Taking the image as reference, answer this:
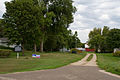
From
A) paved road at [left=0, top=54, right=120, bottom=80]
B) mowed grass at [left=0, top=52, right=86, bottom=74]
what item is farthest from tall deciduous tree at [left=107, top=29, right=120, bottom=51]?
paved road at [left=0, top=54, right=120, bottom=80]

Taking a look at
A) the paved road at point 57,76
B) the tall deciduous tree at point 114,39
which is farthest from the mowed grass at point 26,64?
the tall deciduous tree at point 114,39

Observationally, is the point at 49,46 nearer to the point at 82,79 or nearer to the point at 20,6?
the point at 20,6

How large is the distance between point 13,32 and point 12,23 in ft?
6.48

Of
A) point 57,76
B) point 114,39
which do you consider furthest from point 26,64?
point 114,39

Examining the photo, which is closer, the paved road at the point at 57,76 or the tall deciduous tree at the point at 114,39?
the paved road at the point at 57,76

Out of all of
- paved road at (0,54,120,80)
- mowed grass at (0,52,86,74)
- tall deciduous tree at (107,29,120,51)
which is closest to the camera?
paved road at (0,54,120,80)

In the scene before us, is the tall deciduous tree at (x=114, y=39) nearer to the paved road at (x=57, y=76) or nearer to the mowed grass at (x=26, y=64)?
the mowed grass at (x=26, y=64)

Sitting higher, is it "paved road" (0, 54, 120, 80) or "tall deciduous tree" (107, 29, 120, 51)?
"tall deciduous tree" (107, 29, 120, 51)

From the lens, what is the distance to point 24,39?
2808 cm

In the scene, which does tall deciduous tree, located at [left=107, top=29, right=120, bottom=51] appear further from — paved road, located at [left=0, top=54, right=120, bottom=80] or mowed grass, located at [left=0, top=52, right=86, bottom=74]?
paved road, located at [left=0, top=54, right=120, bottom=80]

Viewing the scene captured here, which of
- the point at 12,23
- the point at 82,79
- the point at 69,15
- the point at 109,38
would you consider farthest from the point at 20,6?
the point at 109,38

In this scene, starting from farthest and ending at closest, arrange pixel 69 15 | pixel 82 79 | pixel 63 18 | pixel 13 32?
pixel 69 15, pixel 63 18, pixel 13 32, pixel 82 79

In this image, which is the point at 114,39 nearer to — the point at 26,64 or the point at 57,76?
the point at 26,64

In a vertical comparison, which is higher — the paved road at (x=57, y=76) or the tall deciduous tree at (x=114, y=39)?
the tall deciduous tree at (x=114, y=39)
